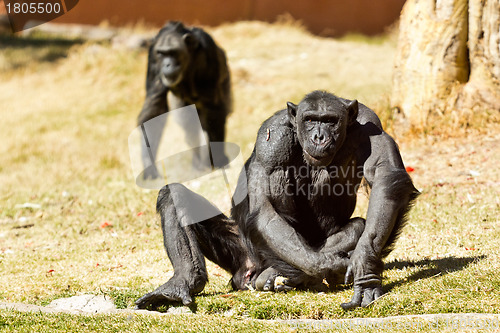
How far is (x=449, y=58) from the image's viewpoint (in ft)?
31.1

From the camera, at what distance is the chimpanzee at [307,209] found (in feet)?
15.8

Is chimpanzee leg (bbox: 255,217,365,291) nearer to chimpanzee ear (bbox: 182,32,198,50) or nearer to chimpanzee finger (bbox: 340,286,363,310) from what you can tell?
chimpanzee finger (bbox: 340,286,363,310)

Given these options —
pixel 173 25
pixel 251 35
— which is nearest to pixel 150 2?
pixel 251 35

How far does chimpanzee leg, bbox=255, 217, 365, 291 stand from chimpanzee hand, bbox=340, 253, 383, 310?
0.87ft

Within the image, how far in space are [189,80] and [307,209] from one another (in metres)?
6.49

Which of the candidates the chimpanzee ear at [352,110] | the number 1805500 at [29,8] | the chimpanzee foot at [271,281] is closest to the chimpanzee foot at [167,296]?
the chimpanzee foot at [271,281]

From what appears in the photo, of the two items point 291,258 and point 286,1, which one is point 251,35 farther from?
point 291,258

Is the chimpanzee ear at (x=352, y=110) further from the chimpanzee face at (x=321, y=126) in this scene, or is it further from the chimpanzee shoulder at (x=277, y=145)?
the chimpanzee shoulder at (x=277, y=145)

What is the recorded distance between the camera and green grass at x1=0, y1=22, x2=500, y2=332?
4.60 meters

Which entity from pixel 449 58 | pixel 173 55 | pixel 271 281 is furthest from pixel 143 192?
pixel 271 281

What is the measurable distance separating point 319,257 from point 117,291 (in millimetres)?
1697

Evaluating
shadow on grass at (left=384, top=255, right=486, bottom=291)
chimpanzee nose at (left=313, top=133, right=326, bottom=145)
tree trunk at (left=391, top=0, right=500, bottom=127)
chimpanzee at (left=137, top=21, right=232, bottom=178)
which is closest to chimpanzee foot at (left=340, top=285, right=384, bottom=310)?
shadow on grass at (left=384, top=255, right=486, bottom=291)

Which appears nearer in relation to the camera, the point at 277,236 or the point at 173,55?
the point at 277,236

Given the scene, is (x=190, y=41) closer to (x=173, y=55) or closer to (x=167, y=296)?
(x=173, y=55)
